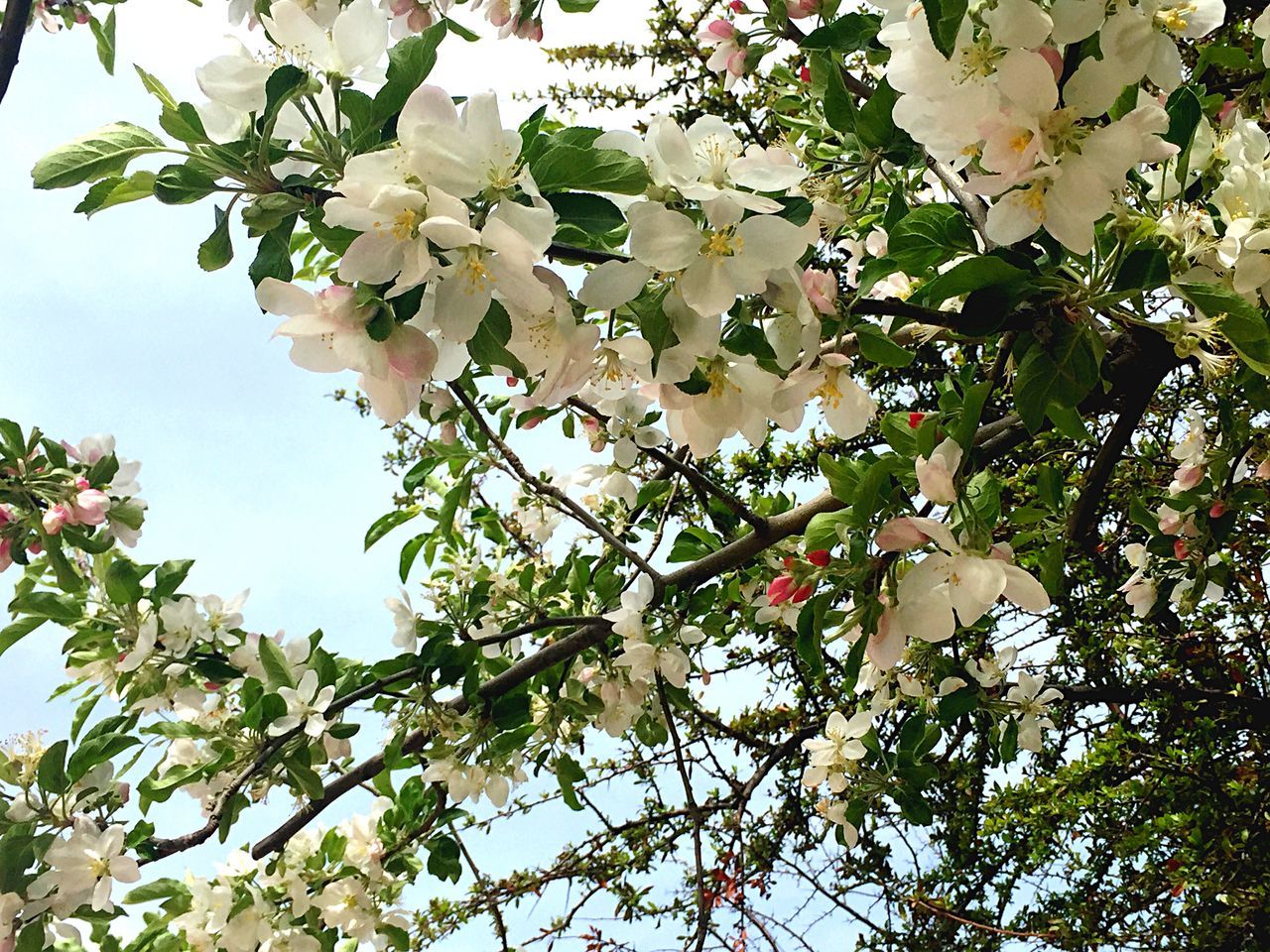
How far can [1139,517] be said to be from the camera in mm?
1760

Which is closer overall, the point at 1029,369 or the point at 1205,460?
the point at 1029,369

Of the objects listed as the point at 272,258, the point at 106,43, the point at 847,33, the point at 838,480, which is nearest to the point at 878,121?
the point at 847,33

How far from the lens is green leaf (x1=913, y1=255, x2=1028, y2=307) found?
2.64ft

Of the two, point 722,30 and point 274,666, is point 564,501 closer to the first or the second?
point 274,666

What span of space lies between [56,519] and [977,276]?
1.47 m

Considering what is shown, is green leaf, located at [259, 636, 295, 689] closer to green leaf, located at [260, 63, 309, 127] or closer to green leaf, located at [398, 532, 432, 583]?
green leaf, located at [398, 532, 432, 583]

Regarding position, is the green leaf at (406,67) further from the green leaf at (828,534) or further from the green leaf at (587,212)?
the green leaf at (828,534)

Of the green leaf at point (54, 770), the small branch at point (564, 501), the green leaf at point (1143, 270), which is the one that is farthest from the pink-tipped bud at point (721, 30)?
the green leaf at point (54, 770)

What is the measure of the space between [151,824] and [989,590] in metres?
1.24

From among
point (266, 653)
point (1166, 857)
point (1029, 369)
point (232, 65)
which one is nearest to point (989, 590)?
point (1029, 369)

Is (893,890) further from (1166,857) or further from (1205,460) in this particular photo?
(1205,460)

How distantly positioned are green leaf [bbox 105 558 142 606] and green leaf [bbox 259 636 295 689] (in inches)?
10.7

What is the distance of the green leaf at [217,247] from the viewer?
0.79m

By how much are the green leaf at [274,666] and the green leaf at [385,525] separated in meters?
0.39
